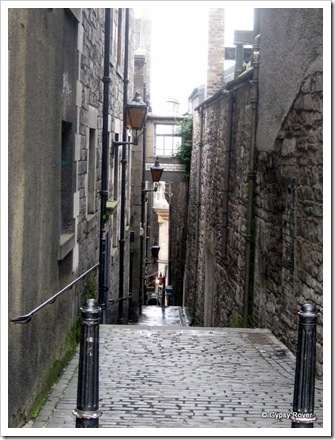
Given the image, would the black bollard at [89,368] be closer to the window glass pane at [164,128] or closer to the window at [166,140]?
the window at [166,140]

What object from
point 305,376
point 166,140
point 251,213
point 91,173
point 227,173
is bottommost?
point 305,376

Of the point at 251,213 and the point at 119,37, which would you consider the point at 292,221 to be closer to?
the point at 251,213

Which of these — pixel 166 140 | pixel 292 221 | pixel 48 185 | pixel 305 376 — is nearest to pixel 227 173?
pixel 292 221

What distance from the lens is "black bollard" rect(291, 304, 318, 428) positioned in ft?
13.4

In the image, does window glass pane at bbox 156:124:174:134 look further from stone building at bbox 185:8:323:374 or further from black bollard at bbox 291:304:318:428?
black bollard at bbox 291:304:318:428

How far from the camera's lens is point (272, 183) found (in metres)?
8.55

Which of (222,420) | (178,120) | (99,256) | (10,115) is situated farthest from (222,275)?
(178,120)

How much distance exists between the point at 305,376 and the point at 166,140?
20.6m

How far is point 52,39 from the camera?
5.70 m

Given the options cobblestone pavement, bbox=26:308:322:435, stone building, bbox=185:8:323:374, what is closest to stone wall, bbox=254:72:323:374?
stone building, bbox=185:8:323:374

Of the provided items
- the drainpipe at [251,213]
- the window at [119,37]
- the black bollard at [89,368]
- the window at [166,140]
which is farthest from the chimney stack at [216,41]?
the black bollard at [89,368]

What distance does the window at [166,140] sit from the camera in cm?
2386

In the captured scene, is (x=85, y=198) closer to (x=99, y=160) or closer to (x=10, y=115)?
(x=99, y=160)

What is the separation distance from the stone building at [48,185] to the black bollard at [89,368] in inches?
24.7
